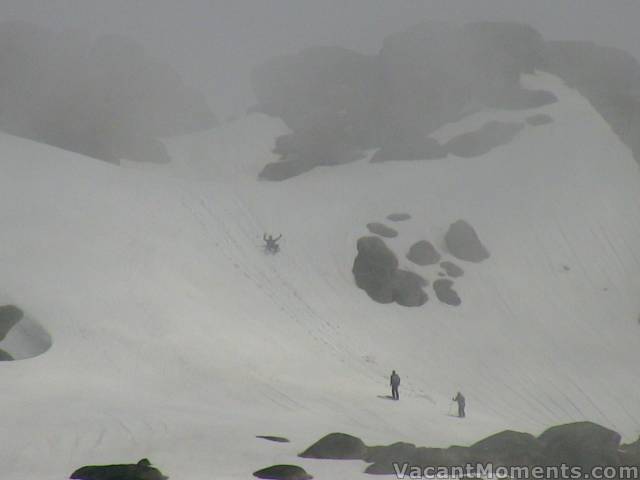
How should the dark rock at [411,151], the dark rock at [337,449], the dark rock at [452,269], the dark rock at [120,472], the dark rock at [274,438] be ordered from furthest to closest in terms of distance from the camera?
the dark rock at [411,151], the dark rock at [452,269], the dark rock at [274,438], the dark rock at [337,449], the dark rock at [120,472]

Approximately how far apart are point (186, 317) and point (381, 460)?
57.9 ft

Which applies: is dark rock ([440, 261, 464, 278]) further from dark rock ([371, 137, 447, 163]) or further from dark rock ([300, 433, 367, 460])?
dark rock ([300, 433, 367, 460])

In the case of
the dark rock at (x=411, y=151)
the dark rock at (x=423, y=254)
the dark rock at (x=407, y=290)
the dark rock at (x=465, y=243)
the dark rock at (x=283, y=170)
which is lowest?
the dark rock at (x=407, y=290)

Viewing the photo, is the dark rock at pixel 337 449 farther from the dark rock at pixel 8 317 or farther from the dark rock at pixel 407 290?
the dark rock at pixel 407 290

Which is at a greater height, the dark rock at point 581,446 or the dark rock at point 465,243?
the dark rock at point 465,243

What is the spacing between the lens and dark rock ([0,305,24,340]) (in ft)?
103

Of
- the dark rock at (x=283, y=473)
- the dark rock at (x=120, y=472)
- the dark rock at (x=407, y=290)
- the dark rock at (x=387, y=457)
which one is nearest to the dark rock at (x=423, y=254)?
the dark rock at (x=407, y=290)

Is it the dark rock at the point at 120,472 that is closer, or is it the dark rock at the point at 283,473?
the dark rock at the point at 120,472

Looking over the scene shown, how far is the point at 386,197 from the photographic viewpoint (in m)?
57.1

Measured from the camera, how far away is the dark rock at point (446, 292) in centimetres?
4584

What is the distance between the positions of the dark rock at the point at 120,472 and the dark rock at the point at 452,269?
108 feet

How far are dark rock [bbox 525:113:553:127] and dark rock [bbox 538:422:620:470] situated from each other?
164 feet

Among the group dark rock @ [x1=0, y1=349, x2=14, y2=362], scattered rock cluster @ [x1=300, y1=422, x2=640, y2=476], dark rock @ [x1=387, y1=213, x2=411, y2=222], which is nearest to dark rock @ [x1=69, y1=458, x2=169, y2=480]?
scattered rock cluster @ [x1=300, y1=422, x2=640, y2=476]

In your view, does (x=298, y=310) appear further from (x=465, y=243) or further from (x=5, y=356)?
(x=465, y=243)
